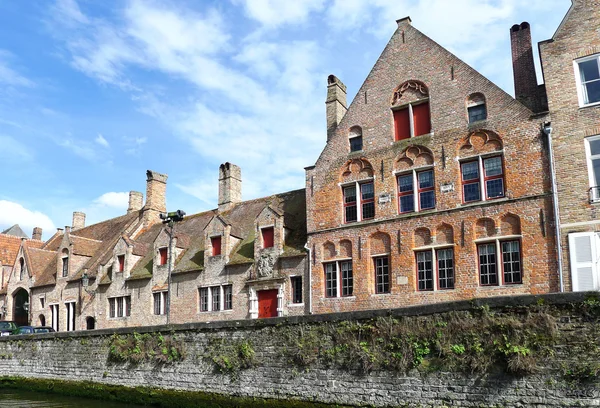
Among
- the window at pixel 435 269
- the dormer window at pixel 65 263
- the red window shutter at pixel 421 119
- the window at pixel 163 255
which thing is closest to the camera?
the window at pixel 435 269

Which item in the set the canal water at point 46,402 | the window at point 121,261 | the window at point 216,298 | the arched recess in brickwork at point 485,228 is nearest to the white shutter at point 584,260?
the arched recess in brickwork at point 485,228

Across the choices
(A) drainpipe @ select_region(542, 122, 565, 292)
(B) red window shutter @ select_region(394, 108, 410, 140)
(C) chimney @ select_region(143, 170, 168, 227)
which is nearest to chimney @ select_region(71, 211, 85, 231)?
(C) chimney @ select_region(143, 170, 168, 227)

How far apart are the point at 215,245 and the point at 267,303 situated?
4.80m

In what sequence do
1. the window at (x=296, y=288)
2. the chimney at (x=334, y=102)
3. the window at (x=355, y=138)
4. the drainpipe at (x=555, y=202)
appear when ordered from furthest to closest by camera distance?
the chimney at (x=334, y=102), the window at (x=296, y=288), the window at (x=355, y=138), the drainpipe at (x=555, y=202)

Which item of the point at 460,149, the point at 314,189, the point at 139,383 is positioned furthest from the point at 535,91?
the point at 139,383

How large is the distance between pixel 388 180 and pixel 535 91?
6737 millimetres

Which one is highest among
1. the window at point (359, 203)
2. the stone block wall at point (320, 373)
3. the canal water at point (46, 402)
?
the window at point (359, 203)

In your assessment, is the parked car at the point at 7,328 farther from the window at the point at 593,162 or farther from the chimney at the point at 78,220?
A: the window at the point at 593,162

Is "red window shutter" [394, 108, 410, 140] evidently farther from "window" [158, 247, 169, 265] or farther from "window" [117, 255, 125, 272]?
"window" [117, 255, 125, 272]

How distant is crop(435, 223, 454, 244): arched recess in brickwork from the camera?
21.2 meters

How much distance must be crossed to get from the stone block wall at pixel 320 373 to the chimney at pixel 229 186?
12065 mm

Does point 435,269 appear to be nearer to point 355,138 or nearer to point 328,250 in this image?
point 328,250

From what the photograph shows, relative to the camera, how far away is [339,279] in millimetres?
23750

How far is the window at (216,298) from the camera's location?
27625mm
